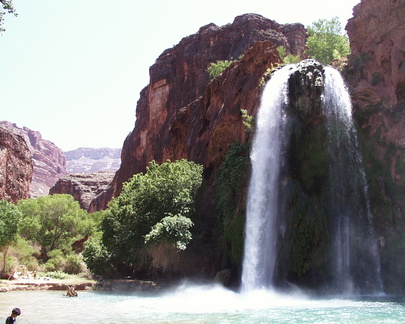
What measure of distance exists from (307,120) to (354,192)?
4667 mm

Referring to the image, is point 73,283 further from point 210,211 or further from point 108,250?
point 210,211

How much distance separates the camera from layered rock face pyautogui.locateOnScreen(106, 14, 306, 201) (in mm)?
32781

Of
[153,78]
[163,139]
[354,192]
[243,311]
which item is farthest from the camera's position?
[153,78]

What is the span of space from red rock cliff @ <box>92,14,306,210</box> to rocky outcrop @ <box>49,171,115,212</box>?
18.7m

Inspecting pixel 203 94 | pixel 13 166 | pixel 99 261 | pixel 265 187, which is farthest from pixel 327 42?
pixel 13 166

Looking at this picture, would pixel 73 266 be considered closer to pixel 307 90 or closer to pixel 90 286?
pixel 90 286

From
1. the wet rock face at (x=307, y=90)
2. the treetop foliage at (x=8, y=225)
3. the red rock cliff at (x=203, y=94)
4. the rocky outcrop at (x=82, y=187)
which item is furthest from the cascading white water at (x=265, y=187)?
the rocky outcrop at (x=82, y=187)

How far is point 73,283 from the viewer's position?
2594 centimetres

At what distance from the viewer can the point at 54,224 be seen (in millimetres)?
46438

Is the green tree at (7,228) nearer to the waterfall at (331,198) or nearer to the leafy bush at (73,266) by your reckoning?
the leafy bush at (73,266)

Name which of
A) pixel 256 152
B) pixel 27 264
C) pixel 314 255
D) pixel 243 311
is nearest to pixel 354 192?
pixel 314 255

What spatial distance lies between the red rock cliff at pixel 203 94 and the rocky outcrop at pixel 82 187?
1866 cm

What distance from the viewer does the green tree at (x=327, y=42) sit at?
45.8 metres

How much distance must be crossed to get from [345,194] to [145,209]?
40.9 feet
